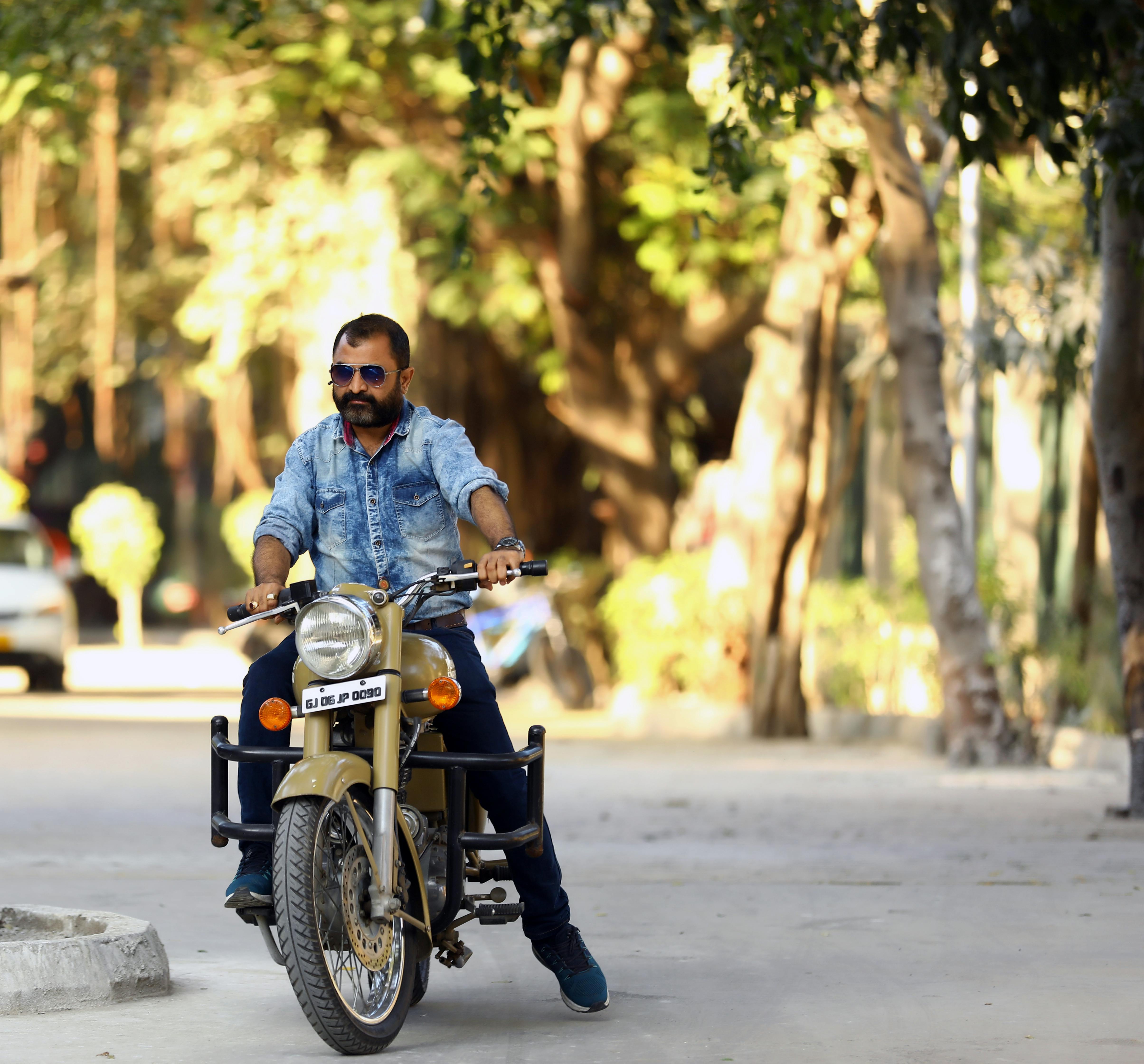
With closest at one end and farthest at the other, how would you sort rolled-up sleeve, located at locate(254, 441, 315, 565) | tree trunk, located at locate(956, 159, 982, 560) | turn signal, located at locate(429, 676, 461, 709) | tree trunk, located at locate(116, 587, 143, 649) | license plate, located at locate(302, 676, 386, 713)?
license plate, located at locate(302, 676, 386, 713)
turn signal, located at locate(429, 676, 461, 709)
rolled-up sleeve, located at locate(254, 441, 315, 565)
tree trunk, located at locate(956, 159, 982, 560)
tree trunk, located at locate(116, 587, 143, 649)

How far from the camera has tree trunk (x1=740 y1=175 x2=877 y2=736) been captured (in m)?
16.9

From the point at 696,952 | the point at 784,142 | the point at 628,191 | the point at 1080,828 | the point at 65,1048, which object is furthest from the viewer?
the point at 628,191

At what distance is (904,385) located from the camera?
13492 millimetres

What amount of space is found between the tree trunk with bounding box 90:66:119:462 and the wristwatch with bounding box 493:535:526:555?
18.7m

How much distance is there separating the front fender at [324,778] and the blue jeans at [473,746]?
1.01 feet

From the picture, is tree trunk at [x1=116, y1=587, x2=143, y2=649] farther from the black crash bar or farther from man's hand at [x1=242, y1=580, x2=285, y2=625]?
man's hand at [x1=242, y1=580, x2=285, y2=625]

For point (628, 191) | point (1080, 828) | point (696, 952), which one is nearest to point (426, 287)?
point (628, 191)

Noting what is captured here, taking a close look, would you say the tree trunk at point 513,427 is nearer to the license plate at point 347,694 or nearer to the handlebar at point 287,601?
the handlebar at point 287,601

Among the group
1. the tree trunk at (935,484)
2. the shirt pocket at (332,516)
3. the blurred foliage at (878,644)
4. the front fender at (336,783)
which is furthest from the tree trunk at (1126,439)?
the blurred foliage at (878,644)

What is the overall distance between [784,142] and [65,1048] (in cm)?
A: 1146

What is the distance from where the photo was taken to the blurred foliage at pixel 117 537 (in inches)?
1256

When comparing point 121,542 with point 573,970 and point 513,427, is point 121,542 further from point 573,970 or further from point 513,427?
point 573,970

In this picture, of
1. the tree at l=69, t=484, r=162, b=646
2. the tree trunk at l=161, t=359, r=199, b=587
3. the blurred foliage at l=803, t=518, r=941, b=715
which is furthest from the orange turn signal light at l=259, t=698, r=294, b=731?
the tree at l=69, t=484, r=162, b=646

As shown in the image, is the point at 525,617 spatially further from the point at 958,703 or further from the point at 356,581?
the point at 356,581
